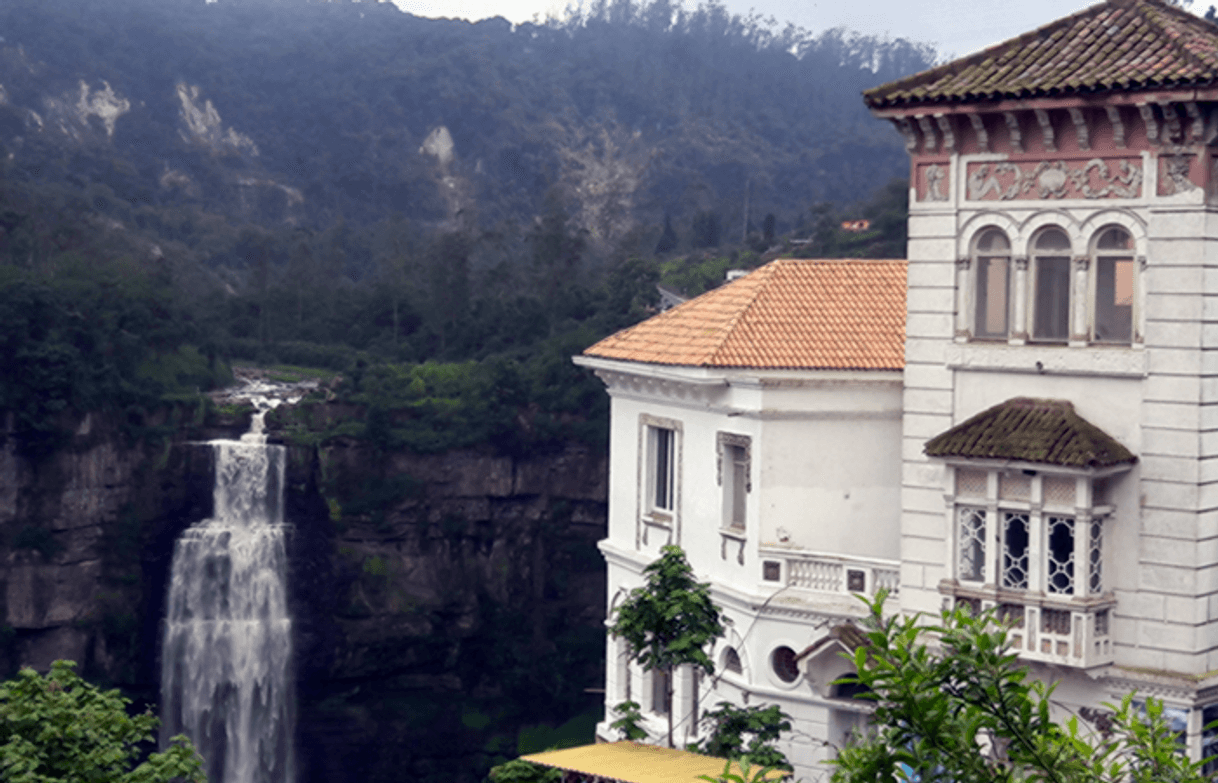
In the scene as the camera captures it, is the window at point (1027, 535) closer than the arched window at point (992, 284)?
Yes

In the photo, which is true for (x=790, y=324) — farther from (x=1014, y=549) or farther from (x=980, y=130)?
(x=1014, y=549)

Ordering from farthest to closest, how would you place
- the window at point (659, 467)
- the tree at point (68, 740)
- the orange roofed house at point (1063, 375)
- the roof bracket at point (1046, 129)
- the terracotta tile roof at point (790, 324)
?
the window at point (659, 467), the terracotta tile roof at point (790, 324), the roof bracket at point (1046, 129), the orange roofed house at point (1063, 375), the tree at point (68, 740)

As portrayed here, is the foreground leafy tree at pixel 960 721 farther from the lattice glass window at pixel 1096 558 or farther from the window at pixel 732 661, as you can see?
the window at pixel 732 661

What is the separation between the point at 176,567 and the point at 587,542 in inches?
642

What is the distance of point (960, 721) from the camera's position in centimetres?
952

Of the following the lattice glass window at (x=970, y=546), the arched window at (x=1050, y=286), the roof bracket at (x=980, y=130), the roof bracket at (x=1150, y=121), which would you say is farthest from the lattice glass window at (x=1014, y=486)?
the roof bracket at (x=1150, y=121)

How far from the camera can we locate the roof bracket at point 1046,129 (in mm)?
20922

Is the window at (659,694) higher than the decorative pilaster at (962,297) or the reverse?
the reverse

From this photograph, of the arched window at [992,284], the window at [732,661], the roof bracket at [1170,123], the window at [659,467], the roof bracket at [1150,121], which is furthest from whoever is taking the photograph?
the window at [659,467]

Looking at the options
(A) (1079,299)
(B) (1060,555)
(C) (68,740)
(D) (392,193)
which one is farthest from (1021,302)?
(D) (392,193)

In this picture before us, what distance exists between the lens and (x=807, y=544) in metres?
26.4

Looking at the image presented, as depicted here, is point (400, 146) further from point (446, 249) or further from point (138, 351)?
point (138, 351)

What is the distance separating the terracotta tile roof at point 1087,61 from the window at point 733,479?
694 cm

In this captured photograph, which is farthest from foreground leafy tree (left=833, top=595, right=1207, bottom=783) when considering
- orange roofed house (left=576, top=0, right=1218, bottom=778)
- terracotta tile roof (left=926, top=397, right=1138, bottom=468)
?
terracotta tile roof (left=926, top=397, right=1138, bottom=468)
